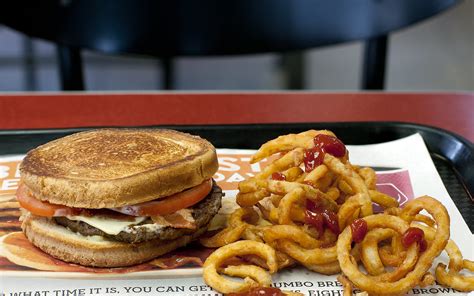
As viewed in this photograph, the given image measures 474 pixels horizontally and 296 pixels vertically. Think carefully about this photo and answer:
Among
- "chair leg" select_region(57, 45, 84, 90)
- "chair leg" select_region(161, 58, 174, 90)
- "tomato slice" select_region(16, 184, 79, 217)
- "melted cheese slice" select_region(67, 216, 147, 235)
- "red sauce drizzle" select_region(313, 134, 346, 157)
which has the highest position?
"red sauce drizzle" select_region(313, 134, 346, 157)

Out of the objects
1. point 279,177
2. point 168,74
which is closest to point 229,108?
point 279,177

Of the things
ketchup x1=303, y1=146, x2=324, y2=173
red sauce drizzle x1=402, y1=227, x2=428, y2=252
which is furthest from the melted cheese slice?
red sauce drizzle x1=402, y1=227, x2=428, y2=252

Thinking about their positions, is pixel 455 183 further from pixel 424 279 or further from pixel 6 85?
pixel 6 85

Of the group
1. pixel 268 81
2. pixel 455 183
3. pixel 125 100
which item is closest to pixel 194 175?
pixel 455 183

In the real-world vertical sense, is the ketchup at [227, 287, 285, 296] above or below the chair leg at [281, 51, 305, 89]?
above

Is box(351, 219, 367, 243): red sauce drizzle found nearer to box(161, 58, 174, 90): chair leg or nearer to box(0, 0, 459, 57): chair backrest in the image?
box(0, 0, 459, 57): chair backrest

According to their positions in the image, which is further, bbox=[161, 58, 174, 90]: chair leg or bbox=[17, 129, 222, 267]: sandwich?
bbox=[161, 58, 174, 90]: chair leg

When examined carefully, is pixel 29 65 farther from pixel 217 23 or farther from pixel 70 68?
pixel 217 23
